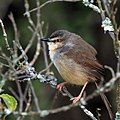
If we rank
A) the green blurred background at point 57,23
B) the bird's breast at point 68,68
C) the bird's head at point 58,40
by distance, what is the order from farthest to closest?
the green blurred background at point 57,23 → the bird's head at point 58,40 → the bird's breast at point 68,68

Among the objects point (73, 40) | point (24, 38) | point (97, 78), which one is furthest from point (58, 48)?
point (24, 38)

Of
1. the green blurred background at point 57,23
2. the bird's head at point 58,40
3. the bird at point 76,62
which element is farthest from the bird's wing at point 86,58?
the green blurred background at point 57,23

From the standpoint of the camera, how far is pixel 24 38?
663 centimetres

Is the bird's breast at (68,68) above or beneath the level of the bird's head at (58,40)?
beneath

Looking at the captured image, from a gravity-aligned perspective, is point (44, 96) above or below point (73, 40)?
below

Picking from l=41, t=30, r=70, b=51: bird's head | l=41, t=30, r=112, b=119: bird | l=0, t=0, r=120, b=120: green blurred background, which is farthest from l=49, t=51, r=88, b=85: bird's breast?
l=0, t=0, r=120, b=120: green blurred background

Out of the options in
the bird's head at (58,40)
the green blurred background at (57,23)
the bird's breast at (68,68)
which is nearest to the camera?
the bird's breast at (68,68)

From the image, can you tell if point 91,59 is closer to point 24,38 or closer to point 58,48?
point 58,48

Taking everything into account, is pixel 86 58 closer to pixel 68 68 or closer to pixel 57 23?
pixel 68 68

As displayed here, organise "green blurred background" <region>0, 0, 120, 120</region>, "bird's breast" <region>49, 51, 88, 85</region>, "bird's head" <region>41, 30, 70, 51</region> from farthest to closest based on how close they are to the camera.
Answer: "green blurred background" <region>0, 0, 120, 120</region> → "bird's head" <region>41, 30, 70, 51</region> → "bird's breast" <region>49, 51, 88, 85</region>

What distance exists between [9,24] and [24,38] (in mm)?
556

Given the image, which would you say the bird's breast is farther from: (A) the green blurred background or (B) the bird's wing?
(A) the green blurred background

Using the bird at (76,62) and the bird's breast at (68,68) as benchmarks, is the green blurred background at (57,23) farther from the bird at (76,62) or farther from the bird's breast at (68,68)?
the bird's breast at (68,68)

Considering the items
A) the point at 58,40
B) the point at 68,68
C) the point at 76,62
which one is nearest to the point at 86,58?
the point at 76,62
